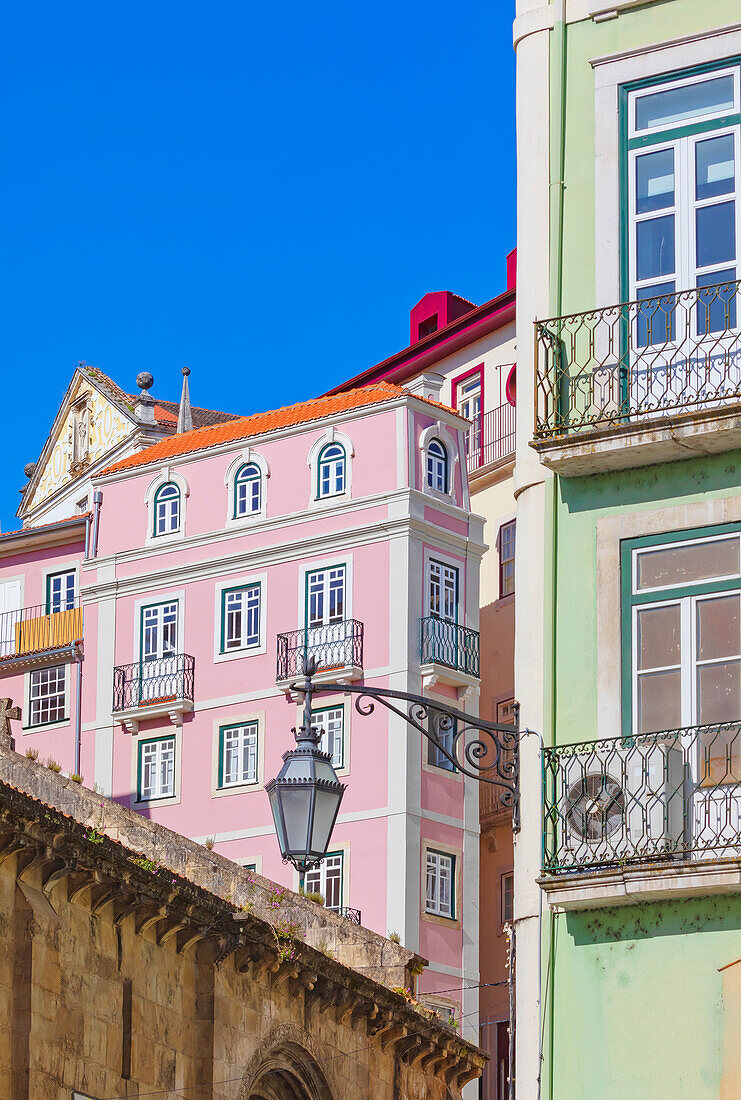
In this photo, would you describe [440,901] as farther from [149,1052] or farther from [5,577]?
[149,1052]

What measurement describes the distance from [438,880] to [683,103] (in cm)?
3242

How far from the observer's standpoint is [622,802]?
582 inches

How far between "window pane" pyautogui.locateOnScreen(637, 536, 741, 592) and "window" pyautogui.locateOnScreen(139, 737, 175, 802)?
36593 millimetres

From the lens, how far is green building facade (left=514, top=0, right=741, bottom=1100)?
14.5 meters

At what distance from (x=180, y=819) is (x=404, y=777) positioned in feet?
20.0

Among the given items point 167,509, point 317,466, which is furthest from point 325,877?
point 167,509

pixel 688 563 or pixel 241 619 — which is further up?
pixel 241 619

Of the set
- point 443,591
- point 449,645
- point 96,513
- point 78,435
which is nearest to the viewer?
point 449,645

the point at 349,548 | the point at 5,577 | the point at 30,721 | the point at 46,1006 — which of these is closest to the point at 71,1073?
the point at 46,1006

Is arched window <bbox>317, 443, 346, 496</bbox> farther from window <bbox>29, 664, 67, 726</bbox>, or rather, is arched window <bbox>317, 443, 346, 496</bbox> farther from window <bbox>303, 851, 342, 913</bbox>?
window <bbox>29, 664, 67, 726</bbox>

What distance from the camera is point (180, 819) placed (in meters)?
50.7

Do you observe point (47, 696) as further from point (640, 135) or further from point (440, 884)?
point (640, 135)

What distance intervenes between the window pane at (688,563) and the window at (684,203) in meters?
1.45

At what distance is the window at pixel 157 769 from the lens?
51500 millimetres
